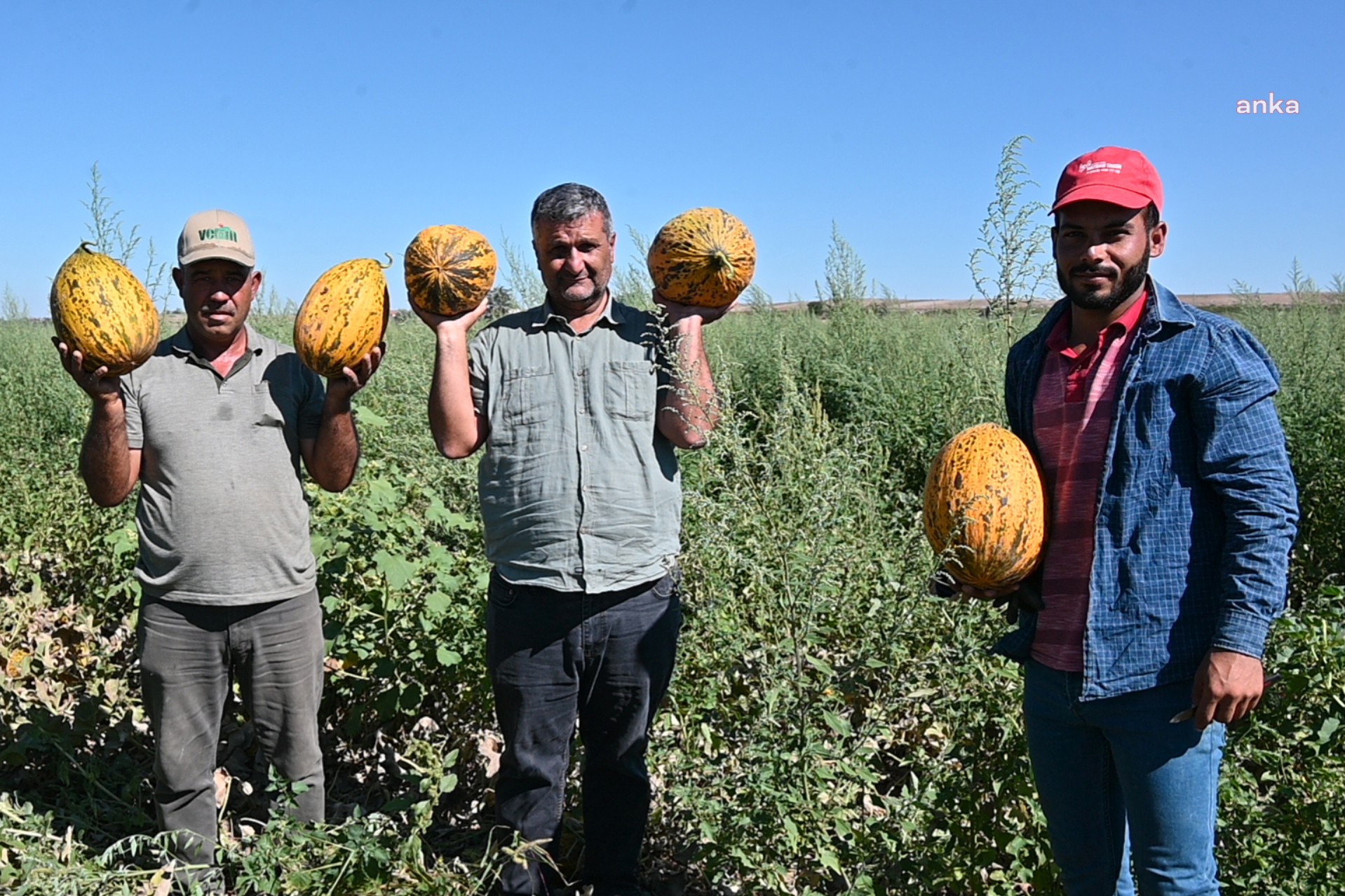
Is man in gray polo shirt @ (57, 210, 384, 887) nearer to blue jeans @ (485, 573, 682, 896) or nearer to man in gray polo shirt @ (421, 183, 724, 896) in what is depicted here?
man in gray polo shirt @ (421, 183, 724, 896)

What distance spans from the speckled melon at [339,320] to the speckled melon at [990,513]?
1749 mm

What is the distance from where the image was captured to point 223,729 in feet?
14.5

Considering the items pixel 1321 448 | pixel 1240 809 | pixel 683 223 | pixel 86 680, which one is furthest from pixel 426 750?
pixel 1321 448

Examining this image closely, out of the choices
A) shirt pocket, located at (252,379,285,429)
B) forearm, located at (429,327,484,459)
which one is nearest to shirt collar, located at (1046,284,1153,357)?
forearm, located at (429,327,484,459)

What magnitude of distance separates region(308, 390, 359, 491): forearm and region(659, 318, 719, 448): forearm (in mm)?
968

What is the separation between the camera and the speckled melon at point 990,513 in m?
2.44

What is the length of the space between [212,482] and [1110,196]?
256 centimetres

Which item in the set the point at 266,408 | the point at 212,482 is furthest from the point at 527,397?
the point at 212,482

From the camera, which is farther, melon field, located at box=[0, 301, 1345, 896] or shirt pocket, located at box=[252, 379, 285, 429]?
shirt pocket, located at box=[252, 379, 285, 429]

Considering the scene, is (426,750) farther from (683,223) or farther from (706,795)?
(683,223)

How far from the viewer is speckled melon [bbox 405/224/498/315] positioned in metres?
3.22

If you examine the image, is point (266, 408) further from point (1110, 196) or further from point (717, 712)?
point (1110, 196)

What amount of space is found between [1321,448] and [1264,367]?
441 centimetres

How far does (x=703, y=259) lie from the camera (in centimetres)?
321
